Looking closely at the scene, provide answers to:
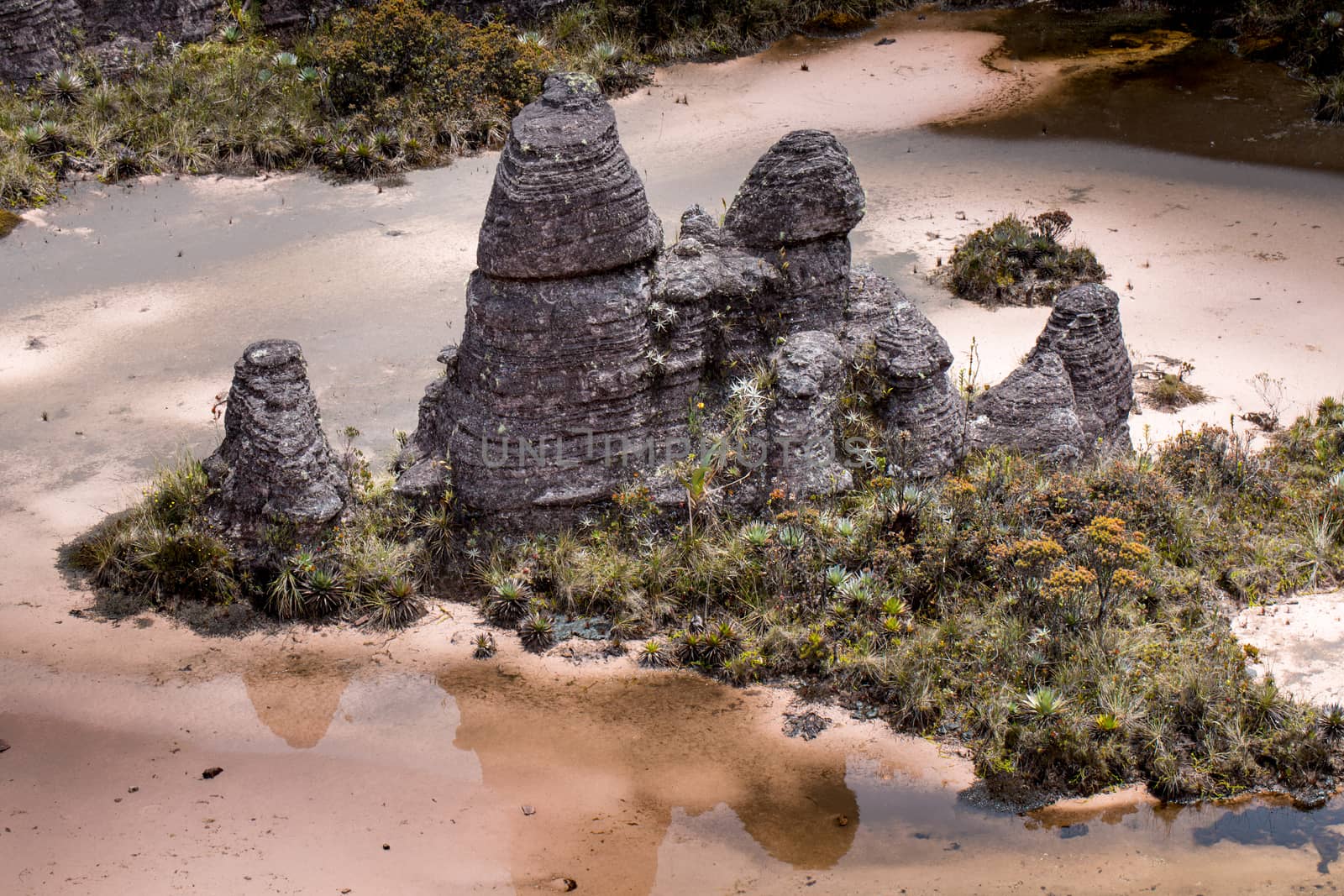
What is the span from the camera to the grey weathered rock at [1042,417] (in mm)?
12992

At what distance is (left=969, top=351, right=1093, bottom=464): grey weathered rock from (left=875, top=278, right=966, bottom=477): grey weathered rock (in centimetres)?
55

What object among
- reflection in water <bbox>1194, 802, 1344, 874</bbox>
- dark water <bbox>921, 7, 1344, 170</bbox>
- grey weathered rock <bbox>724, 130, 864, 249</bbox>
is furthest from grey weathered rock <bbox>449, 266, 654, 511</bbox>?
dark water <bbox>921, 7, 1344, 170</bbox>

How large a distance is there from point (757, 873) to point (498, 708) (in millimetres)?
2573

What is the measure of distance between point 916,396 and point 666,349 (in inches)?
92.6

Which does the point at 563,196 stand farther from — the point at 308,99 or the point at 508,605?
the point at 308,99

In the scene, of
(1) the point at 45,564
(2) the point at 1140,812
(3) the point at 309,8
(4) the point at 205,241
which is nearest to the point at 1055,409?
(2) the point at 1140,812

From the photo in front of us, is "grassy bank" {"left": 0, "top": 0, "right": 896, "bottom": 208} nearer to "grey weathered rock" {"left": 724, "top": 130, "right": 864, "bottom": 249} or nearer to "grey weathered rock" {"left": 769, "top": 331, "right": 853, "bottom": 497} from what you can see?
"grey weathered rock" {"left": 724, "top": 130, "right": 864, "bottom": 249}

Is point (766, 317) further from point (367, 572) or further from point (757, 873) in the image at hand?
point (757, 873)

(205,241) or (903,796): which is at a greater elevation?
(205,241)

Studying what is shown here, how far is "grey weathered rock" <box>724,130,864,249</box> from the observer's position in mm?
12180

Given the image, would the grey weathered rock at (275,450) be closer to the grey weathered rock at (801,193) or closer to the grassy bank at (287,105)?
the grey weathered rock at (801,193)

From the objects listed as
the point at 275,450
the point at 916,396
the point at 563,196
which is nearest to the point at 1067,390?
the point at 916,396

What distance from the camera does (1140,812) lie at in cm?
954

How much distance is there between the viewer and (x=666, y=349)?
12.1 m
